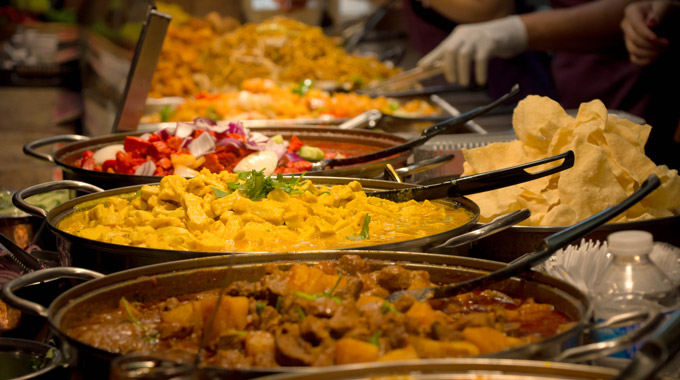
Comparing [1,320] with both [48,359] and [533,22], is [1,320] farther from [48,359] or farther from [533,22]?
[533,22]

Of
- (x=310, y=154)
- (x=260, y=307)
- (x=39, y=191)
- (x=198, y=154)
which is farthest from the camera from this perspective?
(x=310, y=154)

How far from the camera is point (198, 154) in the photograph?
229 cm

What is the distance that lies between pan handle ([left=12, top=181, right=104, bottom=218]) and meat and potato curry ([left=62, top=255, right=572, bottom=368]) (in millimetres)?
756

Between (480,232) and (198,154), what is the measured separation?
117 centimetres

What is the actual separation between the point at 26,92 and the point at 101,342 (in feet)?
23.3

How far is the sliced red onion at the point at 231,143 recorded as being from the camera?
7.62ft

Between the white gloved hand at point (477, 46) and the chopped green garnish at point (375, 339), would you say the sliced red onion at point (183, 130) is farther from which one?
the white gloved hand at point (477, 46)

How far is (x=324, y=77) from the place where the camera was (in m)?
4.99

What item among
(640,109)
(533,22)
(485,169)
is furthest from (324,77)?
(485,169)

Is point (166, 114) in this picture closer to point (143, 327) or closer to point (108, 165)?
point (108, 165)

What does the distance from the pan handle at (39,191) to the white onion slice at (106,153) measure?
1.30 feet

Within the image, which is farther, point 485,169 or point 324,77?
point 324,77

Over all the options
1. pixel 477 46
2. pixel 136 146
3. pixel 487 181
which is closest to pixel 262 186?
pixel 487 181

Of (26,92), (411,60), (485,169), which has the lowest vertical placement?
(26,92)
